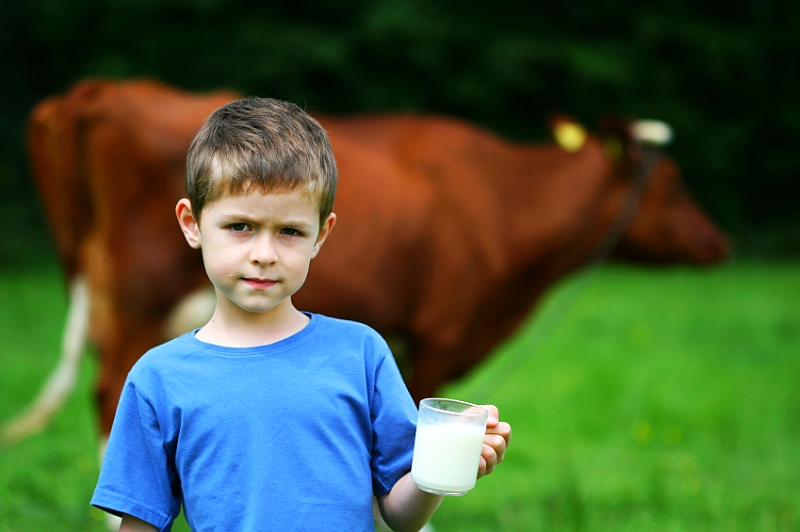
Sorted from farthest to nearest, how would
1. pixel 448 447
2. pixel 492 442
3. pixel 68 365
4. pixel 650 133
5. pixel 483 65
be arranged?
pixel 483 65 → pixel 650 133 → pixel 68 365 → pixel 492 442 → pixel 448 447

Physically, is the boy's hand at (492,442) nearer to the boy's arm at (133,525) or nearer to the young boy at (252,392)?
the young boy at (252,392)

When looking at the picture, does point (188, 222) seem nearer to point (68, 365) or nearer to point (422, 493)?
point (422, 493)

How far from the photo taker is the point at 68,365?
4008 millimetres

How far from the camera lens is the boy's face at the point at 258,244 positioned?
53.1 inches

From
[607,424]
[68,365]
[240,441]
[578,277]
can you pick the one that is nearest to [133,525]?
[240,441]

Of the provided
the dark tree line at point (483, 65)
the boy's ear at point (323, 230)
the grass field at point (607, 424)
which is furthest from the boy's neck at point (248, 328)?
the dark tree line at point (483, 65)

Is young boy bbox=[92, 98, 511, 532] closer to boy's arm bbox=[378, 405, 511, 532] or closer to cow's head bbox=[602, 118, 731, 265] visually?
boy's arm bbox=[378, 405, 511, 532]

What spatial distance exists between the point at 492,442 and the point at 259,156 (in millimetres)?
603

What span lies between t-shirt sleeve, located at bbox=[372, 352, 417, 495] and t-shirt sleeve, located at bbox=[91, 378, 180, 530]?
0.35m

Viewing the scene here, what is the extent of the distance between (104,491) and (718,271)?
13.2 m

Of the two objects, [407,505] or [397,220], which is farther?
[397,220]

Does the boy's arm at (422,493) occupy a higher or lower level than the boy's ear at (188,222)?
lower

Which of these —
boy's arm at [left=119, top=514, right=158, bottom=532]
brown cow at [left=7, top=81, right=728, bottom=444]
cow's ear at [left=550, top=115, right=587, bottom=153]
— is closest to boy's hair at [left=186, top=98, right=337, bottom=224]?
boy's arm at [left=119, top=514, right=158, bottom=532]

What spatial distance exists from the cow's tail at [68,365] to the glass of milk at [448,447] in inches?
117
